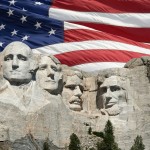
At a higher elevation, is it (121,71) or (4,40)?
(4,40)

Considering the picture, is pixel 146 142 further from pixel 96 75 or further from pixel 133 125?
pixel 96 75

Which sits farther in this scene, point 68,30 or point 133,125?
point 68,30

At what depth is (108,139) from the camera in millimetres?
13844

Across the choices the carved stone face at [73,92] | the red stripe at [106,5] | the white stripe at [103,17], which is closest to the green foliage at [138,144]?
the carved stone face at [73,92]

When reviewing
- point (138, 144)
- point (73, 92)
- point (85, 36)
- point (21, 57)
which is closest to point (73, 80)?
point (73, 92)

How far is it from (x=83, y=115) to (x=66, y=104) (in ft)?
1.06

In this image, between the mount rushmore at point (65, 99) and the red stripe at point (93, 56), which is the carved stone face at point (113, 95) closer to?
the mount rushmore at point (65, 99)

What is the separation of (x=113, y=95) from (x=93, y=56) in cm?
227

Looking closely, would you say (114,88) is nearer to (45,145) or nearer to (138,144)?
(138,144)

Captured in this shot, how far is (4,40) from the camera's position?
17.5 metres

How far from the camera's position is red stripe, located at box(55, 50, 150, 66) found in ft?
55.9

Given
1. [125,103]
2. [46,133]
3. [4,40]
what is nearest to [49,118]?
[46,133]

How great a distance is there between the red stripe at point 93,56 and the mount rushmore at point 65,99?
1.37 metres

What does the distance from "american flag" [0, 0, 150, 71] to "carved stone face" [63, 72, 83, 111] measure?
1777 millimetres
